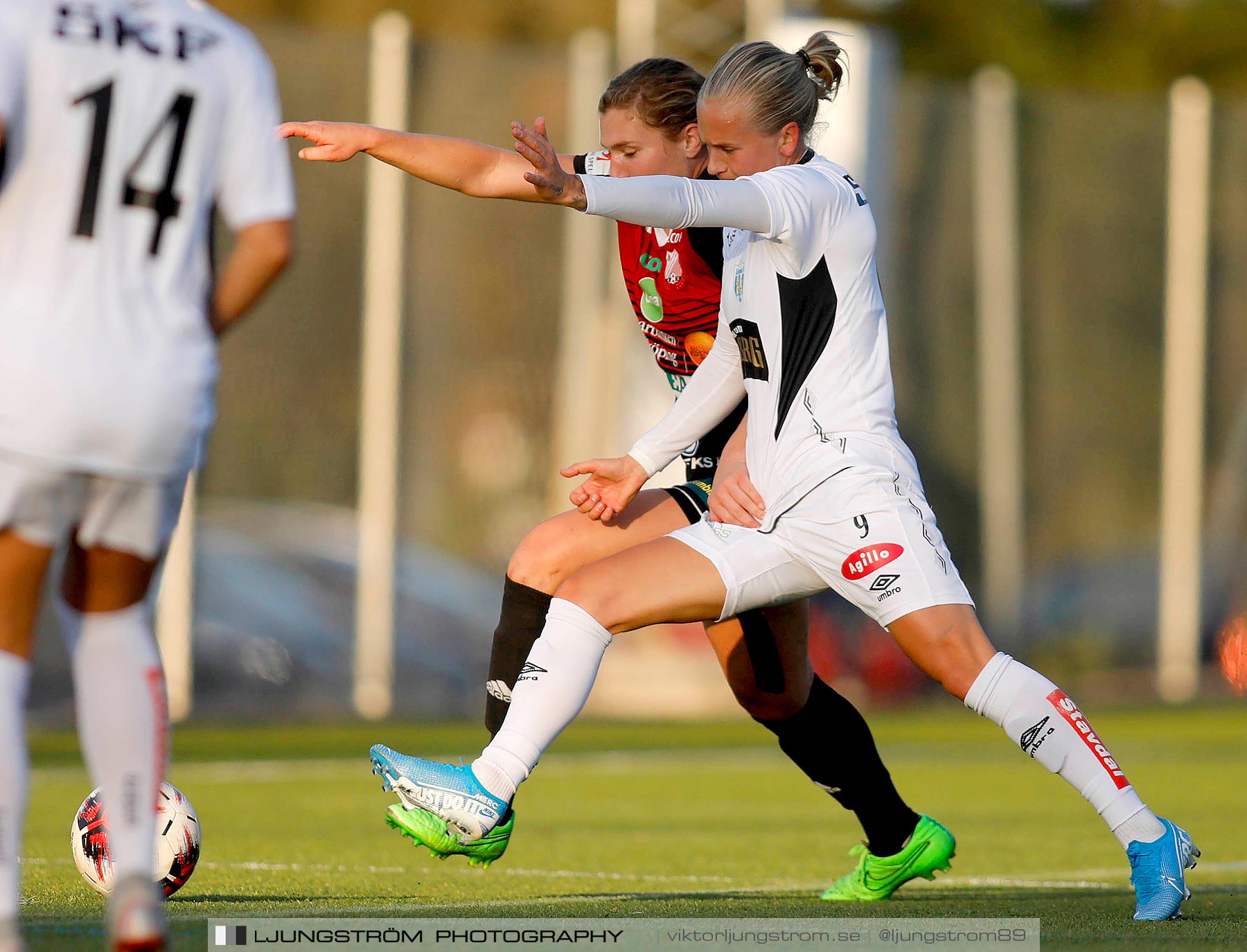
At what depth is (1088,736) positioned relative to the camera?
443 centimetres

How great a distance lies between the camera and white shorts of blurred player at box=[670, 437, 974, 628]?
14.2ft

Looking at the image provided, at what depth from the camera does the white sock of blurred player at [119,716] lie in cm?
325

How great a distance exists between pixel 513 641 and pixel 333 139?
1.42m

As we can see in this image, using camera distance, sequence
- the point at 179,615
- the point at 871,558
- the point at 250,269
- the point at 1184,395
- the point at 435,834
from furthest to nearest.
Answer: the point at 1184,395
the point at 179,615
the point at 871,558
the point at 435,834
the point at 250,269

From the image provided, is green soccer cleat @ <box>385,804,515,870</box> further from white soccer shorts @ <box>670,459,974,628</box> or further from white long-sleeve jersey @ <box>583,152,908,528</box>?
white long-sleeve jersey @ <box>583,152,908,528</box>

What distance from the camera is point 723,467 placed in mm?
4758

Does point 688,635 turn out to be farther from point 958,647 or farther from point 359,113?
point 958,647

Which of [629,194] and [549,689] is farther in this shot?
[549,689]

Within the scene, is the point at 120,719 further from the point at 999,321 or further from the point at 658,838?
the point at 999,321

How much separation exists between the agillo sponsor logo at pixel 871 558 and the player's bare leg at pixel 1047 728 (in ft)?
0.44

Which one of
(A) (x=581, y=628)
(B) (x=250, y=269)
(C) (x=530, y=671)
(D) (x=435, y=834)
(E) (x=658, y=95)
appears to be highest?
(E) (x=658, y=95)

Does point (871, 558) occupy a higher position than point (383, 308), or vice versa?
point (871, 558)

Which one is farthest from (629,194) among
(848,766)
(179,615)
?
(179,615)

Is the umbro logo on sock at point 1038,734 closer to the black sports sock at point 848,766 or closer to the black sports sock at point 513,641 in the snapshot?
the black sports sock at point 848,766
